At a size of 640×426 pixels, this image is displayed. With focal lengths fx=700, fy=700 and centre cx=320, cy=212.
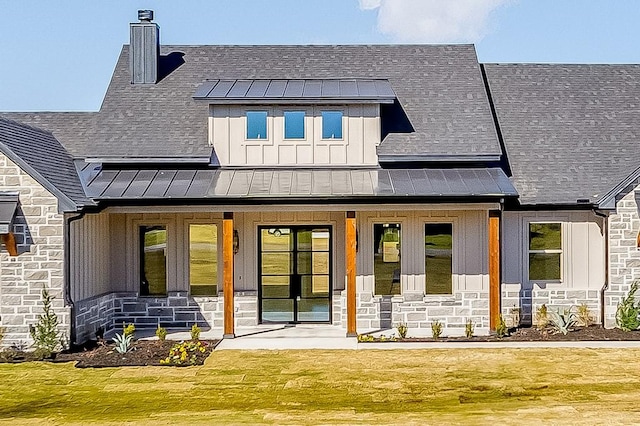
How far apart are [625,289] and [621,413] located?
6.38 metres

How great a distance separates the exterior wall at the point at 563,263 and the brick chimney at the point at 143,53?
9.73 meters

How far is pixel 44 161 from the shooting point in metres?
14.8

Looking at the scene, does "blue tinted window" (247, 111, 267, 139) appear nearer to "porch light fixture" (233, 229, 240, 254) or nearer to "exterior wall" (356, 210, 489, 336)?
"porch light fixture" (233, 229, 240, 254)

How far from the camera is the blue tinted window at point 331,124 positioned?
15984 mm

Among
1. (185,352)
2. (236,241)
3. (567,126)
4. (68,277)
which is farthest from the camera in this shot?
(567,126)

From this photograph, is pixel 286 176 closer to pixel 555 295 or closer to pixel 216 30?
pixel 555 295

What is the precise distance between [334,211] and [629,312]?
21.9 ft

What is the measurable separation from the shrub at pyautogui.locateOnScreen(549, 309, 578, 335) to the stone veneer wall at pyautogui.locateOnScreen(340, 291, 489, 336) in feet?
4.79

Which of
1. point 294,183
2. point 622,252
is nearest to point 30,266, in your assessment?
point 294,183

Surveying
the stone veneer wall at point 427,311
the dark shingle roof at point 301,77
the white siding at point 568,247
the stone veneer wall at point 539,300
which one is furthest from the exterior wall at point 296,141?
the stone veneer wall at point 539,300

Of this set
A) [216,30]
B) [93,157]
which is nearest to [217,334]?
[93,157]

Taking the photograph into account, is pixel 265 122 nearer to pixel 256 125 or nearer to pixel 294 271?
pixel 256 125

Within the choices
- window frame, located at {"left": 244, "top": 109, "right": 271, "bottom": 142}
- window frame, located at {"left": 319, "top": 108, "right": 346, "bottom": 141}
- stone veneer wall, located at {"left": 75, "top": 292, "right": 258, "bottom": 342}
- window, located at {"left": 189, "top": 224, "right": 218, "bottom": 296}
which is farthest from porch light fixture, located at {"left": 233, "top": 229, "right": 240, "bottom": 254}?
window frame, located at {"left": 319, "top": 108, "right": 346, "bottom": 141}

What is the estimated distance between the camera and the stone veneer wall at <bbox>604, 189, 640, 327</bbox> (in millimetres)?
15125
